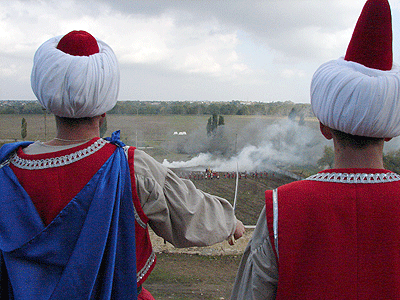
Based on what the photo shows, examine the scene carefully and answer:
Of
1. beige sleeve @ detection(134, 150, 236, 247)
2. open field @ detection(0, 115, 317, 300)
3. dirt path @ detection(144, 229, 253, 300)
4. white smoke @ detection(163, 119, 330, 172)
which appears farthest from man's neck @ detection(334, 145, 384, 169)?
white smoke @ detection(163, 119, 330, 172)

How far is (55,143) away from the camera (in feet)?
5.64

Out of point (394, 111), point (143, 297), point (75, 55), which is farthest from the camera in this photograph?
point (143, 297)

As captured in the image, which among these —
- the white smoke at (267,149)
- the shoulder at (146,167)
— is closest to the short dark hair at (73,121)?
the shoulder at (146,167)

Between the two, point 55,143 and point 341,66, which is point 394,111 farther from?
point 55,143

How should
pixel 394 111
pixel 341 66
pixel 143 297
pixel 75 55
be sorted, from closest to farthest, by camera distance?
1. pixel 394 111
2. pixel 341 66
3. pixel 75 55
4. pixel 143 297

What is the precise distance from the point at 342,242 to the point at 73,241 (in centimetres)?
123

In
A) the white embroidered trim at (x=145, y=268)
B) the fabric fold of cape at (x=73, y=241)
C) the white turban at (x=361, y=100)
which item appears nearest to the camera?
the white turban at (x=361, y=100)

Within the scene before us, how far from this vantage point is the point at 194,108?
1230 inches

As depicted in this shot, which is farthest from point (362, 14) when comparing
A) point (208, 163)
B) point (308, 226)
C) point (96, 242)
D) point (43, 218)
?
point (208, 163)

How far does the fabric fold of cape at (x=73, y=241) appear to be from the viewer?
1.49 metres

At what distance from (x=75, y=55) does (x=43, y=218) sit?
33.8 inches

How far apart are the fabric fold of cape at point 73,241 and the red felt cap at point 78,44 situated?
61cm

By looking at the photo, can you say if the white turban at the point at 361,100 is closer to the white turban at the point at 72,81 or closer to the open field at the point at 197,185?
the white turban at the point at 72,81

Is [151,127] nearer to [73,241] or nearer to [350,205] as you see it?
[73,241]
